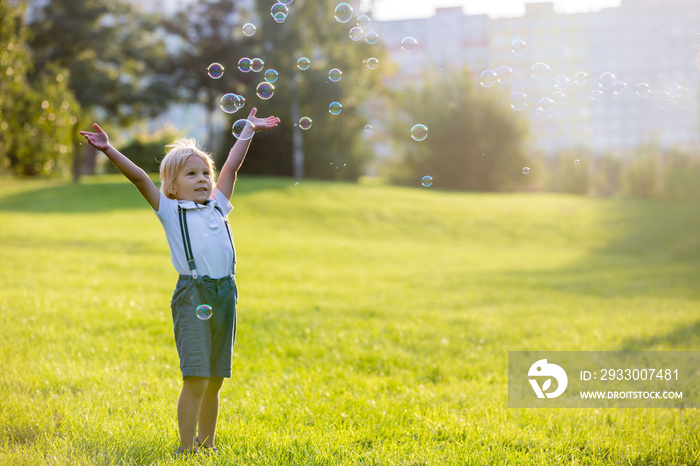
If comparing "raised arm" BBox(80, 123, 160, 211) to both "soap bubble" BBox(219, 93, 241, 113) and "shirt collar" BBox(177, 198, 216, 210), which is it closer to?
"shirt collar" BBox(177, 198, 216, 210)

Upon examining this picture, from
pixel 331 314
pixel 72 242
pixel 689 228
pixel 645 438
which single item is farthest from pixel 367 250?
pixel 689 228

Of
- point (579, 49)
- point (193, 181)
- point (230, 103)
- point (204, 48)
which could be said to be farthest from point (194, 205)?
Answer: point (579, 49)

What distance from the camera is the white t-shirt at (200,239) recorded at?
326 centimetres

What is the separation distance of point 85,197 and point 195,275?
2303 cm

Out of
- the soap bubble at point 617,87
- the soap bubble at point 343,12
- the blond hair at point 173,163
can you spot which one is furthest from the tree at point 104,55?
the blond hair at point 173,163

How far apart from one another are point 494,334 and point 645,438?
313cm

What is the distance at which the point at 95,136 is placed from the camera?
312 cm

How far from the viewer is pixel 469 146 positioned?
35.8m

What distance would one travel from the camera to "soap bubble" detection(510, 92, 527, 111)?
22.7 ft

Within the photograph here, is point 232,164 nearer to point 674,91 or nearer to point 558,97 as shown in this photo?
point 558,97

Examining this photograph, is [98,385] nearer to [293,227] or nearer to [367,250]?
[367,250]

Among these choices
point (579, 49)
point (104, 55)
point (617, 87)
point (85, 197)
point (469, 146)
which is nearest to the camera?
point (617, 87)

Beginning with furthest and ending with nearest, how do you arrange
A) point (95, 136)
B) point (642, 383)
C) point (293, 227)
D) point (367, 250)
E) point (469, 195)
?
point (469, 195)
point (293, 227)
point (367, 250)
point (642, 383)
point (95, 136)

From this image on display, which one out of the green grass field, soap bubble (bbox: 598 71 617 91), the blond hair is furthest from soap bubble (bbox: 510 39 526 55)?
the blond hair
